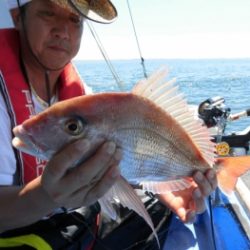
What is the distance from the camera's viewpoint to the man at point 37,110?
59.8 inches

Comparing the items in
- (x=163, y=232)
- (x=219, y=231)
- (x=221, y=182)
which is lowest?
(x=219, y=231)

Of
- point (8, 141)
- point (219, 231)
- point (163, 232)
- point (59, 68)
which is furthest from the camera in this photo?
point (219, 231)

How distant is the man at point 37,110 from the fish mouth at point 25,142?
151 millimetres

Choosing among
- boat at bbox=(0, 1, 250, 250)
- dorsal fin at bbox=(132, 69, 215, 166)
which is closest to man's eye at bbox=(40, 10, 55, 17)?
dorsal fin at bbox=(132, 69, 215, 166)

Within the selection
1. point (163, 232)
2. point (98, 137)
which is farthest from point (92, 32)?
point (98, 137)

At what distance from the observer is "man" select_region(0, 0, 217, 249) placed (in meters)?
1.52

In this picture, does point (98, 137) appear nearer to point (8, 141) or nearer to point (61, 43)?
point (8, 141)

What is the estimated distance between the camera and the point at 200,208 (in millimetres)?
2029

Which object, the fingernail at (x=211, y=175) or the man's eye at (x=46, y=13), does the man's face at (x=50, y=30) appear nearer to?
the man's eye at (x=46, y=13)

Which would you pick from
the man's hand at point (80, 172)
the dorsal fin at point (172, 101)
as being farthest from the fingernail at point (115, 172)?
the dorsal fin at point (172, 101)

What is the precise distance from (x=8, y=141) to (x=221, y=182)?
3.17ft

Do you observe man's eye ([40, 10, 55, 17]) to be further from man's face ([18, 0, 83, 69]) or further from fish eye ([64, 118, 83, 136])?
fish eye ([64, 118, 83, 136])

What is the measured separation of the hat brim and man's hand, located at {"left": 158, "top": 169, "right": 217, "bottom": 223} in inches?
35.5

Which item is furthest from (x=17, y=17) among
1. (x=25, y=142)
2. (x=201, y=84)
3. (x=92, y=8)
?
(x=201, y=84)
